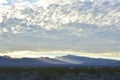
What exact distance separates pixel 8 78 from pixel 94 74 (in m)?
15.9

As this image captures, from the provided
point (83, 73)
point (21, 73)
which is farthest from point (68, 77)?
point (21, 73)

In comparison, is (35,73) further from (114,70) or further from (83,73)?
(114,70)

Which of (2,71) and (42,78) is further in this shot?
(2,71)

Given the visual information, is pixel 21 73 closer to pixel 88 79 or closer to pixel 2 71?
pixel 2 71

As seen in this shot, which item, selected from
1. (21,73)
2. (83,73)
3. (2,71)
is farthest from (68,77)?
(2,71)

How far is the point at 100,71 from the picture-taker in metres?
94.6

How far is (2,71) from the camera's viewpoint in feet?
316

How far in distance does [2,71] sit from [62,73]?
40.4 feet

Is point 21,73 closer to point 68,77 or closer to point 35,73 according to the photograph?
point 35,73

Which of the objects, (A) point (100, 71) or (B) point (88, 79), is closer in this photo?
(B) point (88, 79)

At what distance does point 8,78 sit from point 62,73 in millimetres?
10562

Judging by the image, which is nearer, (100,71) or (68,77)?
(68,77)

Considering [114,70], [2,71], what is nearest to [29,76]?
[2,71]

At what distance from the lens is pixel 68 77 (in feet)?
290
